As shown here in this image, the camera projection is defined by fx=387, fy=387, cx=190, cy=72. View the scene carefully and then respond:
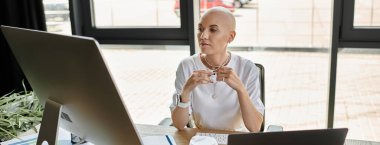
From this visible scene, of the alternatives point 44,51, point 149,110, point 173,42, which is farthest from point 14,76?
point 44,51

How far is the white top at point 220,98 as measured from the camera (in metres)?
1.81

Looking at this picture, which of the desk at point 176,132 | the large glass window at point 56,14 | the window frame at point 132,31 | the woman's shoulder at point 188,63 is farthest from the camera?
the large glass window at point 56,14

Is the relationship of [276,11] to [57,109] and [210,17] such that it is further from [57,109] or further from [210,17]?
[57,109]

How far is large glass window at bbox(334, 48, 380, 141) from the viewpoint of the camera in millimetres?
2645

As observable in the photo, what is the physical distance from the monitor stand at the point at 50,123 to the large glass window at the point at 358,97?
2051mm

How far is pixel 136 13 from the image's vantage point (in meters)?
2.93

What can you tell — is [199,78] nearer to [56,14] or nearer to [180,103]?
[180,103]

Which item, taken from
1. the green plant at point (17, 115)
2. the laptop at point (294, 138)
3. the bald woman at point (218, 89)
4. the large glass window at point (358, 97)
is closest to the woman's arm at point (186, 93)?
the bald woman at point (218, 89)

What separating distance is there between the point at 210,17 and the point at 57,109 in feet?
2.97

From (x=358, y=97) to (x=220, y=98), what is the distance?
139cm

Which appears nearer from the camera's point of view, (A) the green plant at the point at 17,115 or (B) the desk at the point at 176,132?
(B) the desk at the point at 176,132

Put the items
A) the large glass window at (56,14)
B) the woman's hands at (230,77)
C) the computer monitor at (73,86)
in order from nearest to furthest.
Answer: the computer monitor at (73,86)
the woman's hands at (230,77)
the large glass window at (56,14)

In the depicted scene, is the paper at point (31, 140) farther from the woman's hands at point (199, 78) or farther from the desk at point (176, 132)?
the woman's hands at point (199, 78)

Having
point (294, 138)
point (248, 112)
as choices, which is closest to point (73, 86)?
point (294, 138)
